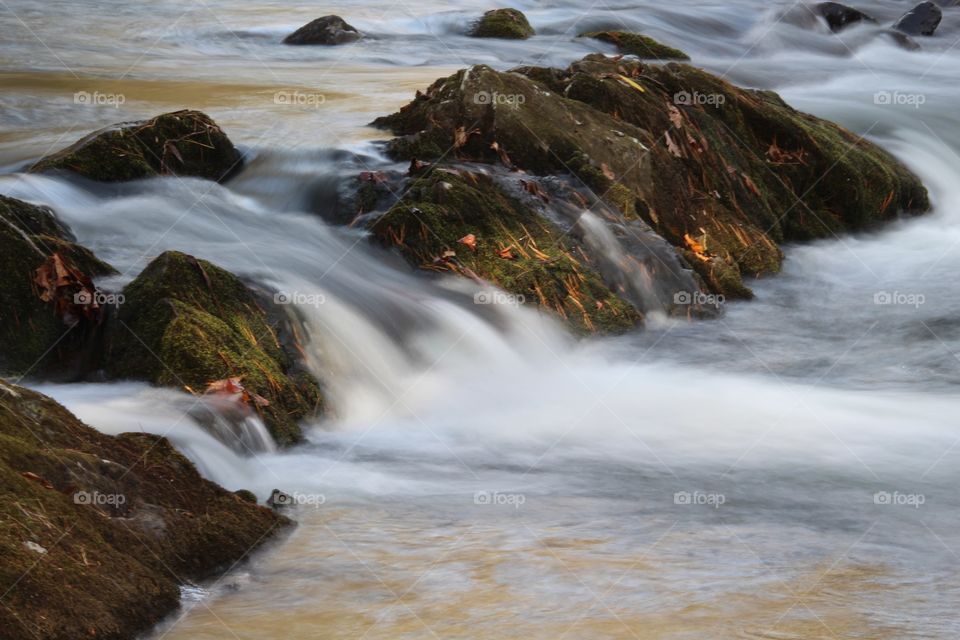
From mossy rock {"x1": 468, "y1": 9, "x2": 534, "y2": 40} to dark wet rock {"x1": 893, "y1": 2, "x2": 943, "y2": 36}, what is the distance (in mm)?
6903

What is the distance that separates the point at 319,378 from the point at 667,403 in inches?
71.8

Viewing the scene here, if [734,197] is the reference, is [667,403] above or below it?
below

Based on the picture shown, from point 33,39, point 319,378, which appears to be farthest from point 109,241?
point 33,39

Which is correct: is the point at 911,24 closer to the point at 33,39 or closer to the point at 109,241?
the point at 33,39

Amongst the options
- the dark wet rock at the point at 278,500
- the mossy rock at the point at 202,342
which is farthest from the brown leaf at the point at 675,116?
the dark wet rock at the point at 278,500

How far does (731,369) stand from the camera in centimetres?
734

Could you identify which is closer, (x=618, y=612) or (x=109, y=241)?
(x=618, y=612)

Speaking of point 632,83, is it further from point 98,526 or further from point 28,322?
point 98,526

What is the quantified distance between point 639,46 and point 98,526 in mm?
12548

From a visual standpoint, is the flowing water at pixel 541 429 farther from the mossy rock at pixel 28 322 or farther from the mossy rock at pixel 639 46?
the mossy rock at pixel 639 46

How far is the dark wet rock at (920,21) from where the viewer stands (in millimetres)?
20656

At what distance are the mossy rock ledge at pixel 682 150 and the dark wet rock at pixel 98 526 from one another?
4206 millimetres

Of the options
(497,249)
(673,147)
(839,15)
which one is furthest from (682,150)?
(839,15)

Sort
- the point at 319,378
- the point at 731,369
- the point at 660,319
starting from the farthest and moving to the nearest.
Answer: the point at 660,319
the point at 731,369
the point at 319,378
